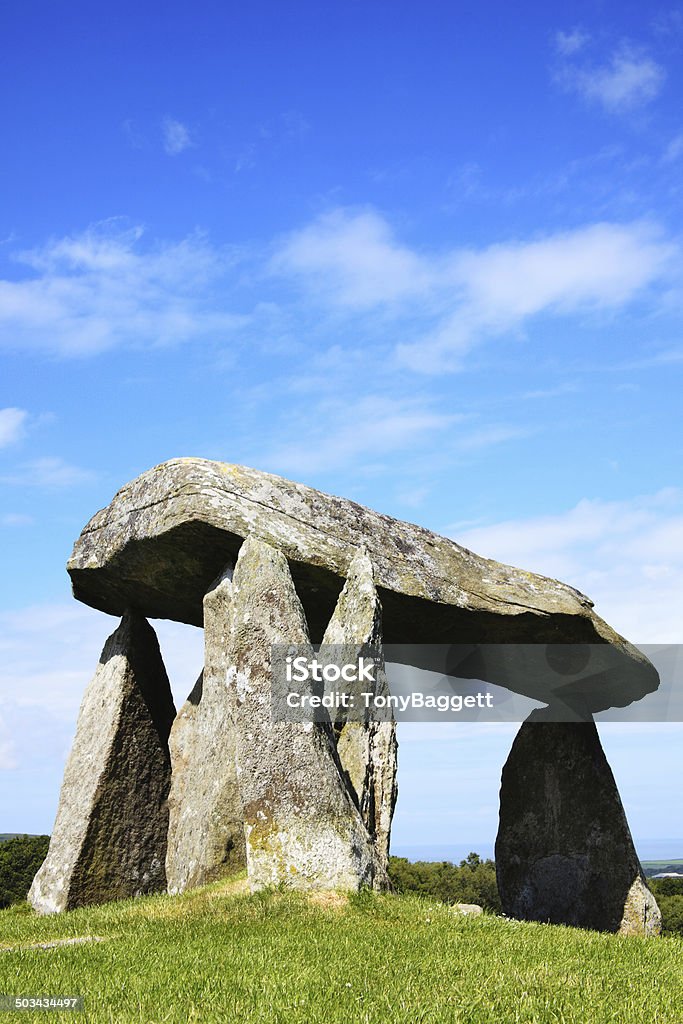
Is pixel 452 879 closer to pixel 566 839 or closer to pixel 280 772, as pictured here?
pixel 566 839

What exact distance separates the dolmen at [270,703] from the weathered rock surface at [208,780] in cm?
3

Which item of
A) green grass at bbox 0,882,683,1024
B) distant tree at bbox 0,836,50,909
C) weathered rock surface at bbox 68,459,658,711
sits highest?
weathered rock surface at bbox 68,459,658,711

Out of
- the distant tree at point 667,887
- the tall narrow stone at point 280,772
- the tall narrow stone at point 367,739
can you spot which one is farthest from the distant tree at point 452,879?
the tall narrow stone at point 280,772

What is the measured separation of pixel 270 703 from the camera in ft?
39.9

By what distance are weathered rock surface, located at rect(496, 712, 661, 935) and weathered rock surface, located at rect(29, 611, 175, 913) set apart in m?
6.67

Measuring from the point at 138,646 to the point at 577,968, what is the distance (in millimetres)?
9232

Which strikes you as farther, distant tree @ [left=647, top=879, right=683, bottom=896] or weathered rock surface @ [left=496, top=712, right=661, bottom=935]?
distant tree @ [left=647, top=879, right=683, bottom=896]

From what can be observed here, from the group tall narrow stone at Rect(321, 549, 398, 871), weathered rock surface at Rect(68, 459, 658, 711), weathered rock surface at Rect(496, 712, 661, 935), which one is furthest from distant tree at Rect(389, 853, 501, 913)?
tall narrow stone at Rect(321, 549, 398, 871)

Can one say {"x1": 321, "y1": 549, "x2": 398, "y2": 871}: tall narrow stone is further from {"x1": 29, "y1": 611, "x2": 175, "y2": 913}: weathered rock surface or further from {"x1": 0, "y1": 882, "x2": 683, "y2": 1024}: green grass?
{"x1": 29, "y1": 611, "x2": 175, "y2": 913}: weathered rock surface

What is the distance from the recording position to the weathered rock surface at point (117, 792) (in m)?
14.8

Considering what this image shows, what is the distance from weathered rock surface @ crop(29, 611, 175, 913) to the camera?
48.5 ft

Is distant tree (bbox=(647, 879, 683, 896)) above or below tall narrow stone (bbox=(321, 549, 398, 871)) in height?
below

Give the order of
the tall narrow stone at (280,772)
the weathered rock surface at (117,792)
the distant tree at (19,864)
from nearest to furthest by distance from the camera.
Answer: the tall narrow stone at (280,772)
the weathered rock surface at (117,792)
the distant tree at (19,864)

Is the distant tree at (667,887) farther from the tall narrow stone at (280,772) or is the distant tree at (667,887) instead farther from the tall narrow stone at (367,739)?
the tall narrow stone at (280,772)
